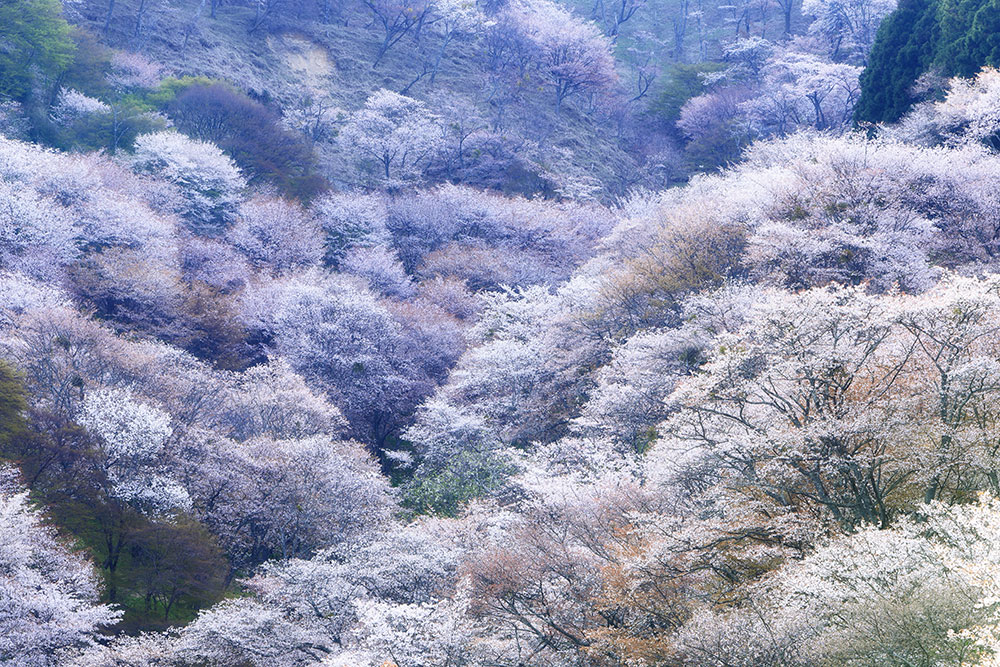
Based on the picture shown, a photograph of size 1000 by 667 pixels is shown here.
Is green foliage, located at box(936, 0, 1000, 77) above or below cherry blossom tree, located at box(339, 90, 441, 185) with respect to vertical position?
above

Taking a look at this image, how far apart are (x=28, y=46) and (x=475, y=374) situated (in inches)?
1135

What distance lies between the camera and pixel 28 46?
140 feet

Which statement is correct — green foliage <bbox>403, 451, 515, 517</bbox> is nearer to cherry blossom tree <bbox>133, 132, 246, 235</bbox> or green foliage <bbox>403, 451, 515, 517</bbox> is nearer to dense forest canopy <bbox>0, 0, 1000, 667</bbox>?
dense forest canopy <bbox>0, 0, 1000, 667</bbox>

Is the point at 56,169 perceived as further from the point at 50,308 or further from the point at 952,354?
the point at 952,354

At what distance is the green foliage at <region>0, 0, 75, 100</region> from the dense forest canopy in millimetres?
154

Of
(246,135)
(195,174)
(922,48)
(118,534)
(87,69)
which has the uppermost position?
(922,48)

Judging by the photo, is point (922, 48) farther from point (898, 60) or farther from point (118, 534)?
point (118, 534)

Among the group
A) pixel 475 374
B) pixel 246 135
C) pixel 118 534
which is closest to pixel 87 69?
pixel 246 135

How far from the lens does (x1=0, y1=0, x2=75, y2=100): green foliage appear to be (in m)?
41.9

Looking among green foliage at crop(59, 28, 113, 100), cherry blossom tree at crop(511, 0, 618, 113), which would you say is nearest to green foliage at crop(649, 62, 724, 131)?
cherry blossom tree at crop(511, 0, 618, 113)

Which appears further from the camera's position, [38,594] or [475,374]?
[475,374]

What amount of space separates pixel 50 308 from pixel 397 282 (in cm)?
1609

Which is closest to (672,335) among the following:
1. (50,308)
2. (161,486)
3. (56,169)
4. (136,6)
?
(161,486)

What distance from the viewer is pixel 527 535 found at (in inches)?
691
